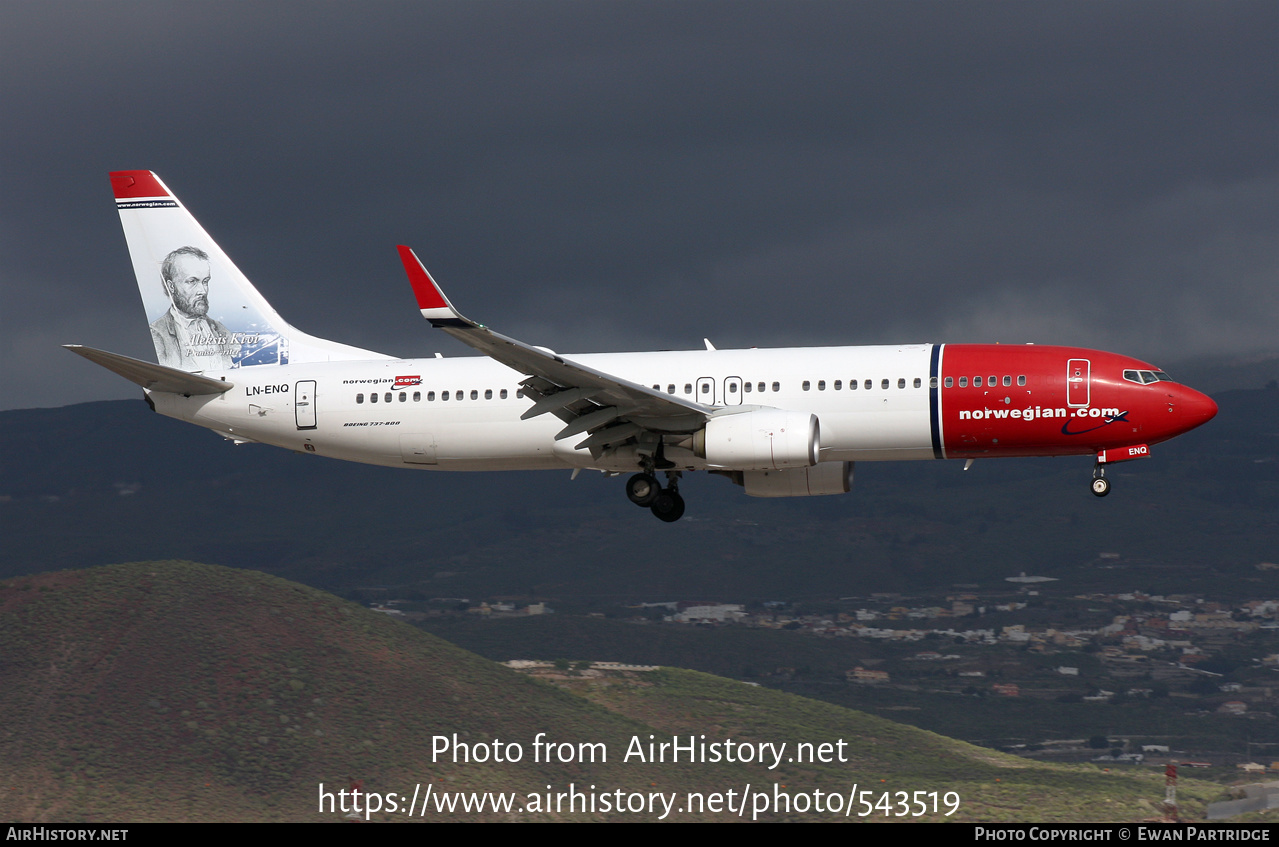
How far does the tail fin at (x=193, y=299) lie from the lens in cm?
5719

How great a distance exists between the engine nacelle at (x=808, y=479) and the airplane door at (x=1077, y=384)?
8002 mm

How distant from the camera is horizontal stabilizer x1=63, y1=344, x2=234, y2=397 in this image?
51.5 meters

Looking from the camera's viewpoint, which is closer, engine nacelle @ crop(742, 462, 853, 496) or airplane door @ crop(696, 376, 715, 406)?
airplane door @ crop(696, 376, 715, 406)

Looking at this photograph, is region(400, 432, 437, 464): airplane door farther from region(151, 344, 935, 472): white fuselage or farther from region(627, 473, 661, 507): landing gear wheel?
region(627, 473, 661, 507): landing gear wheel

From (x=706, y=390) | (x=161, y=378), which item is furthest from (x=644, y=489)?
(x=161, y=378)

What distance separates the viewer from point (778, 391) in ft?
162

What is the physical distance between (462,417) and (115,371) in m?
12.4

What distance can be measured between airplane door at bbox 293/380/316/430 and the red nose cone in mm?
30106

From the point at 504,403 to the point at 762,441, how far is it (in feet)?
32.3

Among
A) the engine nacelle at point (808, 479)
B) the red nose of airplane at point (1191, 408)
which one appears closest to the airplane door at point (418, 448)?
the engine nacelle at point (808, 479)

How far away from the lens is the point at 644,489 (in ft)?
170

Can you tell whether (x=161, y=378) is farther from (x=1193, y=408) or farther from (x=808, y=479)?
(x=1193, y=408)

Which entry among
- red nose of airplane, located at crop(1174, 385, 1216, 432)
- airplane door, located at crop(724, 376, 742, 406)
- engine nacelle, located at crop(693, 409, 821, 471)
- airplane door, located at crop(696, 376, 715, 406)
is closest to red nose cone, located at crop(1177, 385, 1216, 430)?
red nose of airplane, located at crop(1174, 385, 1216, 432)

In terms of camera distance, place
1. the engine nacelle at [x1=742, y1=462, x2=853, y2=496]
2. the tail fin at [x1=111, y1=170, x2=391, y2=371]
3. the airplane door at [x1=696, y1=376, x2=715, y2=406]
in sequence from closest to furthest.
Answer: the airplane door at [x1=696, y1=376, x2=715, y2=406]
the engine nacelle at [x1=742, y1=462, x2=853, y2=496]
the tail fin at [x1=111, y1=170, x2=391, y2=371]
